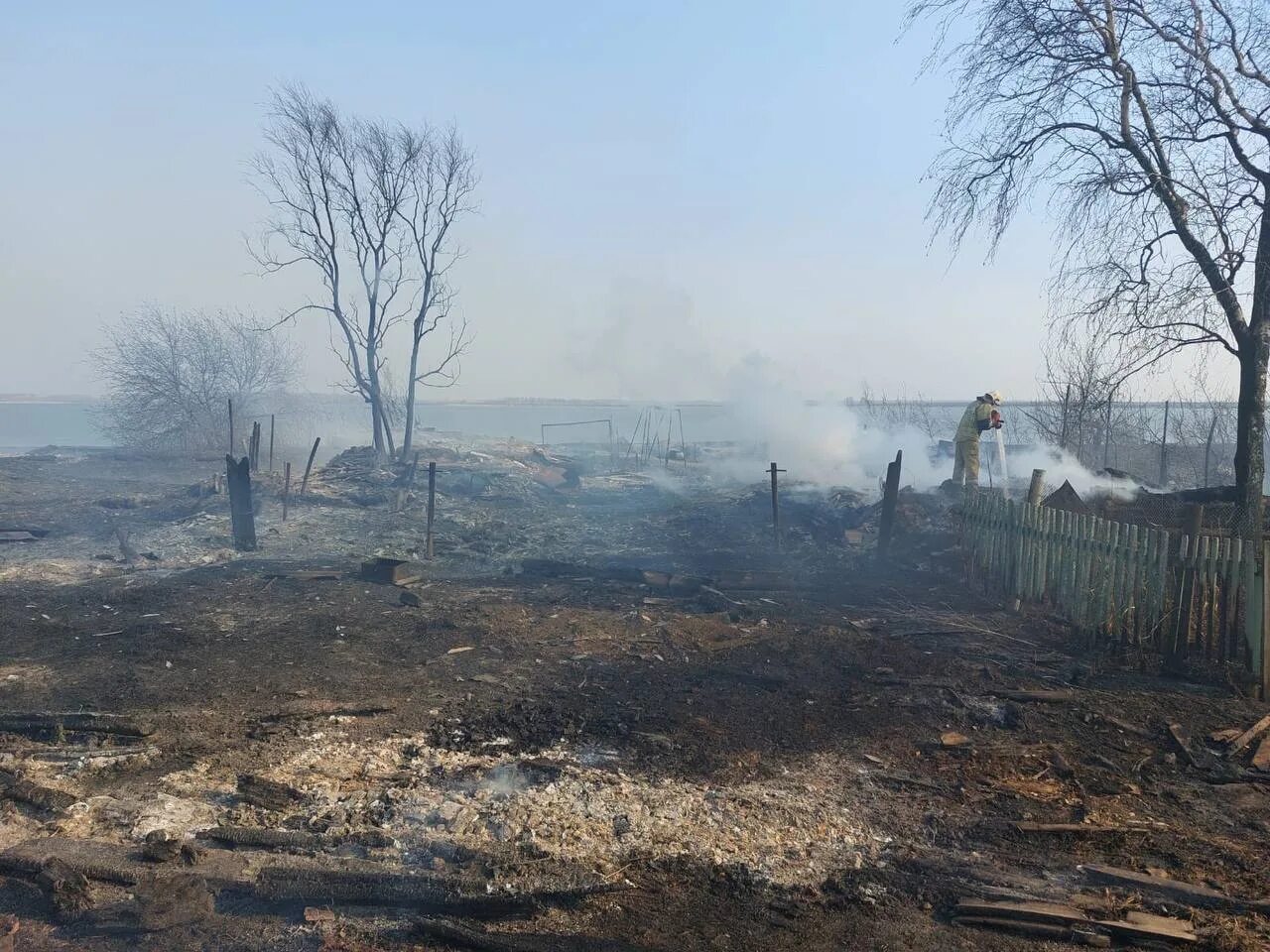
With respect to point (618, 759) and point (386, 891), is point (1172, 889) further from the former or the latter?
point (386, 891)

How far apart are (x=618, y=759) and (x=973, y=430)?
11.7m

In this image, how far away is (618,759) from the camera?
5.45 m

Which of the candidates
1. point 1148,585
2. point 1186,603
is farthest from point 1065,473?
point 1186,603

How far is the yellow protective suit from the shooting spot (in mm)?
14648

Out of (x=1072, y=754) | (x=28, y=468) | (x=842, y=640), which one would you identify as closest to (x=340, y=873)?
(x=1072, y=754)

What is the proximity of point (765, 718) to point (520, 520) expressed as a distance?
1212 centimetres

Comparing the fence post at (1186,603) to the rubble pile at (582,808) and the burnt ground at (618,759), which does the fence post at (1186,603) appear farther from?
the rubble pile at (582,808)

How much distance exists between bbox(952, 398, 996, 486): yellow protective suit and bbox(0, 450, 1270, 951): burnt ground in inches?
175

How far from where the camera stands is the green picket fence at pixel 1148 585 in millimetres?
6695

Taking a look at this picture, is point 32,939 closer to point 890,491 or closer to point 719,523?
point 890,491

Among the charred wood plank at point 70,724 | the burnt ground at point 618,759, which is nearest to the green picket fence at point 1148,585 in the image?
the burnt ground at point 618,759

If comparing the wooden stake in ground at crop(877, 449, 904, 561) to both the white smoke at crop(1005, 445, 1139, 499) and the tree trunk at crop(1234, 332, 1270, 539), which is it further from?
the tree trunk at crop(1234, 332, 1270, 539)

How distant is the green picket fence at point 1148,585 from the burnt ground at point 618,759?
0.31 meters

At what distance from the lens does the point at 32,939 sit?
352cm
